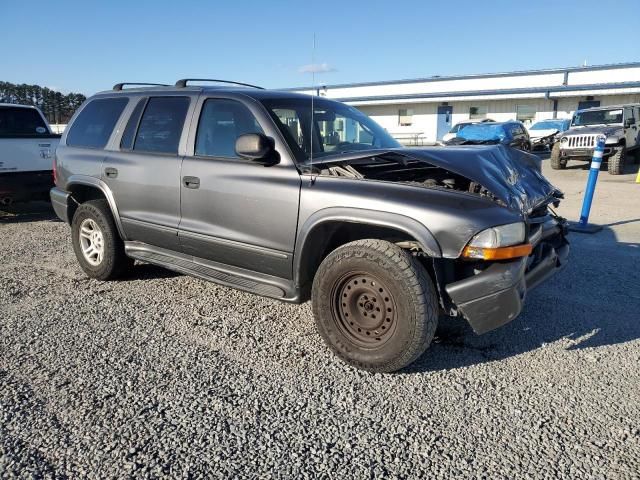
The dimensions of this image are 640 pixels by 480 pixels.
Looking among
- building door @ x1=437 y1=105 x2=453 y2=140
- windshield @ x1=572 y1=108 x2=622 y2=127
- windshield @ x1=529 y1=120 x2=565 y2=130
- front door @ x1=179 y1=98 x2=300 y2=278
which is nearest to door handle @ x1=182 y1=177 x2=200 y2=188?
front door @ x1=179 y1=98 x2=300 y2=278

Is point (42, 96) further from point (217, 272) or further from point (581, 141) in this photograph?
point (217, 272)

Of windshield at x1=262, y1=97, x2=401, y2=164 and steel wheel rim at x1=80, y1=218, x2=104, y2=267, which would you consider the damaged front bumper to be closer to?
windshield at x1=262, y1=97, x2=401, y2=164

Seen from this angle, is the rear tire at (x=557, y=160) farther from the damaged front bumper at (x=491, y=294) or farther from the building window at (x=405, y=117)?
the building window at (x=405, y=117)

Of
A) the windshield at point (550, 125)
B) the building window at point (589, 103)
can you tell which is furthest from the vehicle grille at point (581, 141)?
the building window at point (589, 103)

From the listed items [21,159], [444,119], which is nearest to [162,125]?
[21,159]

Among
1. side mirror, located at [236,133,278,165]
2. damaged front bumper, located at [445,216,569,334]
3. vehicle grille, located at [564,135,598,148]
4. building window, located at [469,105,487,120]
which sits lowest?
damaged front bumper, located at [445,216,569,334]

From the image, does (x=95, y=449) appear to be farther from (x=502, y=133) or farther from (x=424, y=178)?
(x=502, y=133)

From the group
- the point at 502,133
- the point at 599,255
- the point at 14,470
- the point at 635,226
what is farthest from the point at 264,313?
the point at 502,133

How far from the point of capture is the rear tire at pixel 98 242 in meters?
4.74

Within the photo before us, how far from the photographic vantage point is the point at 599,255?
5.92 meters

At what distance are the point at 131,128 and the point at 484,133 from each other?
17711mm

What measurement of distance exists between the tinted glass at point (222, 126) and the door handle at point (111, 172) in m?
1.02

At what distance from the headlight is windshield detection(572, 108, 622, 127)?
611 inches

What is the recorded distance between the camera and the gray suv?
2965 mm
